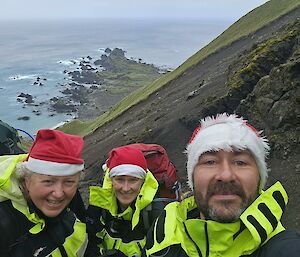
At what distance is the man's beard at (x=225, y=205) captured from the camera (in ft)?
11.6

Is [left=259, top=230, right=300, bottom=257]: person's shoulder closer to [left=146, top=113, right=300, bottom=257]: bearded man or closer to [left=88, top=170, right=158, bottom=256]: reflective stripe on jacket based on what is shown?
[left=146, top=113, right=300, bottom=257]: bearded man

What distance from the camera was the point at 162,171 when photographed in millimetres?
A: 8086

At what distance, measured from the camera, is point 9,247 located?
439 centimetres

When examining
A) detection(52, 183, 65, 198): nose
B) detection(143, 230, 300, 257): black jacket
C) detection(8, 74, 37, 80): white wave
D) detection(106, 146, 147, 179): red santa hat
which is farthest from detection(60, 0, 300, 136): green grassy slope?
detection(8, 74, 37, 80): white wave

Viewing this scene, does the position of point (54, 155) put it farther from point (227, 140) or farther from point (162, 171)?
point (162, 171)

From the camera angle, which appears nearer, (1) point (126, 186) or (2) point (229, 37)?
(1) point (126, 186)

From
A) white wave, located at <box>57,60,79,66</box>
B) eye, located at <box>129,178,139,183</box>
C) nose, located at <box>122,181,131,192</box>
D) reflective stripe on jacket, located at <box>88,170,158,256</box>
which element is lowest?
white wave, located at <box>57,60,79,66</box>

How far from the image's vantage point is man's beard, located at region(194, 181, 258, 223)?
3.54 m

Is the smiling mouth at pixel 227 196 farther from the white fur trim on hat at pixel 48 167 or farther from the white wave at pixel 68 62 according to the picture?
the white wave at pixel 68 62

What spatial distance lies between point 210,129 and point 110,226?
9.55 ft

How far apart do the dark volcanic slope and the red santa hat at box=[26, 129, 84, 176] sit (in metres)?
8.22

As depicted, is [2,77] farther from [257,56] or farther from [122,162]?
[122,162]

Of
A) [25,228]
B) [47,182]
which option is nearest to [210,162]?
[47,182]

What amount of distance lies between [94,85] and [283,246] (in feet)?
339
